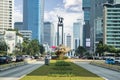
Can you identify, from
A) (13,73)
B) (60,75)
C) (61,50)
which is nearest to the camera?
(60,75)

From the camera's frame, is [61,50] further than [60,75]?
Yes

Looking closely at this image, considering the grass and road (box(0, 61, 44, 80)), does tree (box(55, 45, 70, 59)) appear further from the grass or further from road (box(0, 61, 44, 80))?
road (box(0, 61, 44, 80))

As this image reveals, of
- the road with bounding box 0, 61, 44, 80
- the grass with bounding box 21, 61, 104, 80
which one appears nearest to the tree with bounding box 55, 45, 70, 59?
the grass with bounding box 21, 61, 104, 80

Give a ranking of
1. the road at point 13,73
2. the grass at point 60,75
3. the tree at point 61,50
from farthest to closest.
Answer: the tree at point 61,50 < the road at point 13,73 < the grass at point 60,75

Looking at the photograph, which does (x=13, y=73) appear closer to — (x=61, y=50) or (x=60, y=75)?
(x=60, y=75)

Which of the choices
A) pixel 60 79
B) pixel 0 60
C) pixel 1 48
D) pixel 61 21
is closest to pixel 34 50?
pixel 1 48

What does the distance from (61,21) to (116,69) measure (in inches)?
1612

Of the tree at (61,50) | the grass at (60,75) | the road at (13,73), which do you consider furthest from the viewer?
the tree at (61,50)

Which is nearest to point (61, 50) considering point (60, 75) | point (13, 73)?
point (13, 73)

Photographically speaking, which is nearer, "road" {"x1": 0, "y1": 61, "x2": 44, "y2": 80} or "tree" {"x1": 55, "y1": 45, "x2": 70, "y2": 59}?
"road" {"x1": 0, "y1": 61, "x2": 44, "y2": 80}

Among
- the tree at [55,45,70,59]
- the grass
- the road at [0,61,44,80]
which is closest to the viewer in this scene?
the grass

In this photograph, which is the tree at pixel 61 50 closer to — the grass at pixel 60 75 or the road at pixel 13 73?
the grass at pixel 60 75

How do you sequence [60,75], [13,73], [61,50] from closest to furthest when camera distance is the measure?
[60,75]
[13,73]
[61,50]

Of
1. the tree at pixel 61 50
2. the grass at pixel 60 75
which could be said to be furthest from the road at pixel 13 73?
the tree at pixel 61 50
